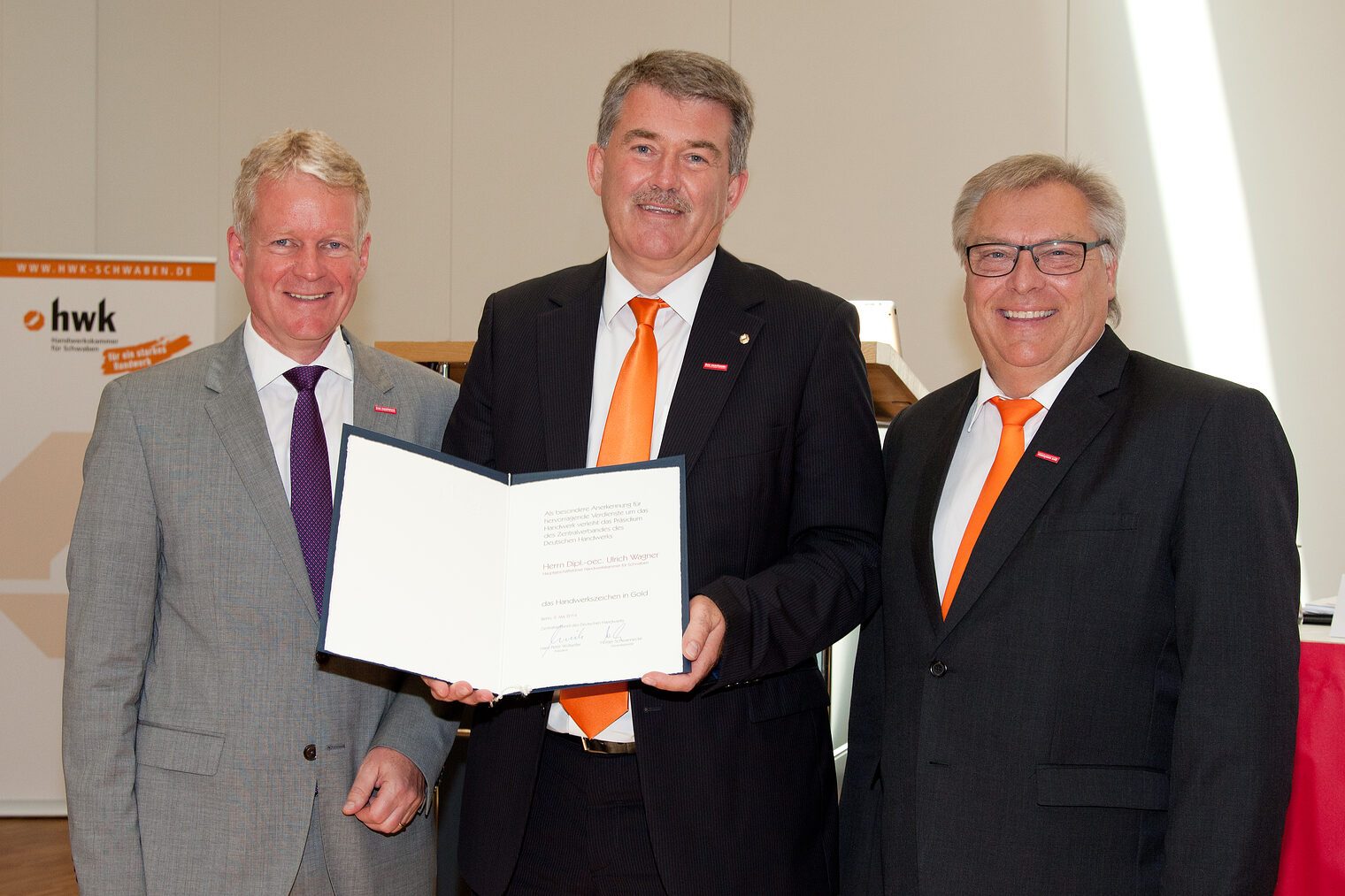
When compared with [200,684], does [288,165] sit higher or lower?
higher

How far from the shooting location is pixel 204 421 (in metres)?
1.96

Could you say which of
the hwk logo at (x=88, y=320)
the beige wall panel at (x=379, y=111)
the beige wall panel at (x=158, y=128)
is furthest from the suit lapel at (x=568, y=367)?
the beige wall panel at (x=158, y=128)

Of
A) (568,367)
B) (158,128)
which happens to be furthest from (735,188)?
(158,128)

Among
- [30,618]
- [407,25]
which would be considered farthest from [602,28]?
[30,618]

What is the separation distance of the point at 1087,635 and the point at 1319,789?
1192mm

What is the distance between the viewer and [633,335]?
1965mm

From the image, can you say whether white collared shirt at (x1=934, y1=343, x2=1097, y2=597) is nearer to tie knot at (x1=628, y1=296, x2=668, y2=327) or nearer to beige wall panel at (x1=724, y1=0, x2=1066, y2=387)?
tie knot at (x1=628, y1=296, x2=668, y2=327)

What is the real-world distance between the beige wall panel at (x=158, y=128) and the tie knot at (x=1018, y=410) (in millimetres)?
5560

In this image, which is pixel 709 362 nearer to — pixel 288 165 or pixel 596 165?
pixel 596 165

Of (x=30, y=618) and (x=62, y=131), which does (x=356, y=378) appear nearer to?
(x=30, y=618)

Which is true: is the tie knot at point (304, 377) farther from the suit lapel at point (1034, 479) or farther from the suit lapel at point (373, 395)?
the suit lapel at point (1034, 479)

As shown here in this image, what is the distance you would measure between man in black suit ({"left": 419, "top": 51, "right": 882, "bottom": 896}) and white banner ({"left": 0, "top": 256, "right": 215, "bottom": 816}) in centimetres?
362

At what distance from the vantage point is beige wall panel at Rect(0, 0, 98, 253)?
600cm

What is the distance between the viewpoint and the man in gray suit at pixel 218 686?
1.85 m
